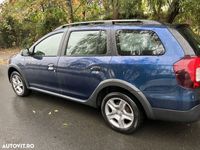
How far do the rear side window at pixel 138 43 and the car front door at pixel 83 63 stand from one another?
0.84 feet

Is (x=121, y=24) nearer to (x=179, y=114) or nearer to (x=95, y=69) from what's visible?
(x=95, y=69)

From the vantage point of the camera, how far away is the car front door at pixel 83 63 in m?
4.39

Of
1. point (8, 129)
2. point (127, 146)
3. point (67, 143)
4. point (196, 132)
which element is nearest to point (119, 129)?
point (127, 146)

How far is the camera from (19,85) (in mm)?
6250

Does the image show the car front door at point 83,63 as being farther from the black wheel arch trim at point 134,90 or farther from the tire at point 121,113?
the tire at point 121,113

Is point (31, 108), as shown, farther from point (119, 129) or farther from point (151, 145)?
point (151, 145)

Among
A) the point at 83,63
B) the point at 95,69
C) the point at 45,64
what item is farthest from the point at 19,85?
the point at 95,69

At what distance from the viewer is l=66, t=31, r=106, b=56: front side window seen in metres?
4.48

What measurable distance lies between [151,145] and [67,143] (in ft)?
3.89

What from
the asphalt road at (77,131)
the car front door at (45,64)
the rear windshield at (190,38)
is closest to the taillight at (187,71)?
the rear windshield at (190,38)

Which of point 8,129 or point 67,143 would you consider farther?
point 8,129

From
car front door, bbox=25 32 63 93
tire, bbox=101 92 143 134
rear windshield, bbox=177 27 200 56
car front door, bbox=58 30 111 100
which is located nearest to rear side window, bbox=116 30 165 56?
car front door, bbox=58 30 111 100

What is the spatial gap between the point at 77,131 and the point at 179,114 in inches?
63.6

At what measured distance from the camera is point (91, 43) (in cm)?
464
